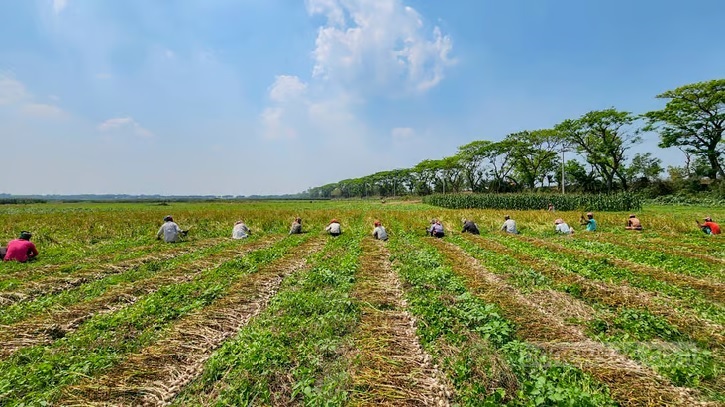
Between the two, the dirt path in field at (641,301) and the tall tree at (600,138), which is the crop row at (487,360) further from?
the tall tree at (600,138)

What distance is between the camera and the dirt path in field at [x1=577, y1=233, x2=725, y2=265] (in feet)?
32.4

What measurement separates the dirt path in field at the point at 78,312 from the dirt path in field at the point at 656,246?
16.1 m

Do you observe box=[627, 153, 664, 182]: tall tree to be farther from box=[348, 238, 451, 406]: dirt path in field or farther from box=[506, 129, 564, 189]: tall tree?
box=[348, 238, 451, 406]: dirt path in field

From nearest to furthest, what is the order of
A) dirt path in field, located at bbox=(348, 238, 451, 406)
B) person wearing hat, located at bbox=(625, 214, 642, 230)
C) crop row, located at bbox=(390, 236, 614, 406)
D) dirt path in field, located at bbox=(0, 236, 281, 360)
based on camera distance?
crop row, located at bbox=(390, 236, 614, 406), dirt path in field, located at bbox=(348, 238, 451, 406), dirt path in field, located at bbox=(0, 236, 281, 360), person wearing hat, located at bbox=(625, 214, 642, 230)

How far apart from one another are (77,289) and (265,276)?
4454mm

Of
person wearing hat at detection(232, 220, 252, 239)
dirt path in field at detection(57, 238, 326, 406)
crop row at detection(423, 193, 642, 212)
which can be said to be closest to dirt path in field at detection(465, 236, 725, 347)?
dirt path in field at detection(57, 238, 326, 406)

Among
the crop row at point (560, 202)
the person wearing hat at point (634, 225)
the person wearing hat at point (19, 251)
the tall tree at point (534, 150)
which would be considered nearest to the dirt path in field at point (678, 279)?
the person wearing hat at point (634, 225)

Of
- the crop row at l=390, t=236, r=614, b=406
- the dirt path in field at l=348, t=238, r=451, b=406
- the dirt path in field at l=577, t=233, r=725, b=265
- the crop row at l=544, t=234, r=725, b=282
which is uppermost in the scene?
the crop row at l=390, t=236, r=614, b=406

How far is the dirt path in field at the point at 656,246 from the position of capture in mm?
9868

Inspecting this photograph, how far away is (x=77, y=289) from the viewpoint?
24.5ft

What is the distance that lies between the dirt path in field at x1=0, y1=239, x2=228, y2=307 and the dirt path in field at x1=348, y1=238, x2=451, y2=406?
25.1 ft

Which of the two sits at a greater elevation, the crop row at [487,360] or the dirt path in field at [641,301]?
the crop row at [487,360]

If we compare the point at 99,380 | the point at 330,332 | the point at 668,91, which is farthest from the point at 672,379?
the point at 668,91

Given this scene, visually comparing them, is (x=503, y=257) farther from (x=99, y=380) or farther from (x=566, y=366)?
(x=99, y=380)
